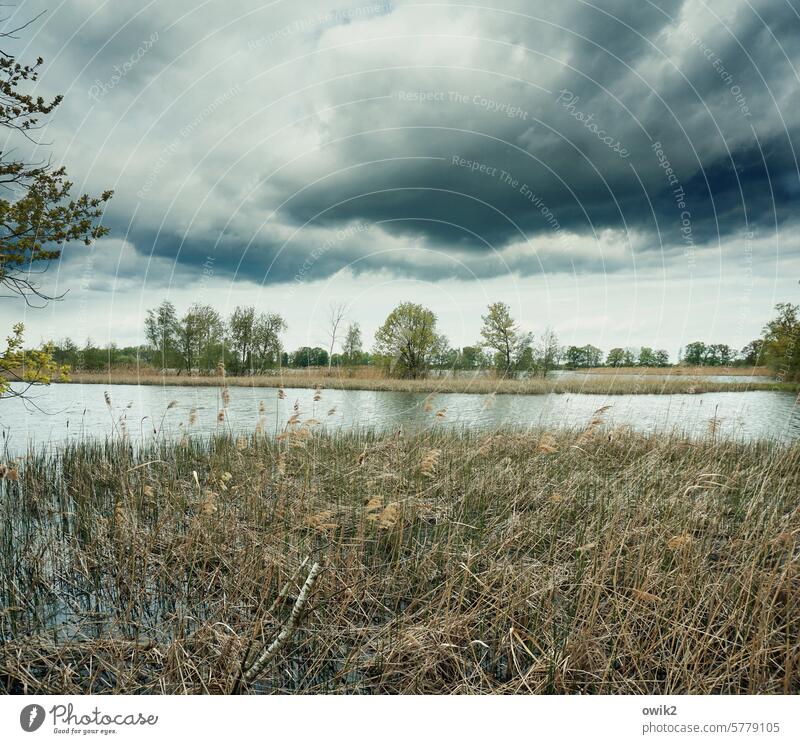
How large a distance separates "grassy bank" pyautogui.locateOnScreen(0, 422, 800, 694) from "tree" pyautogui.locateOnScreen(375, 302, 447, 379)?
22.2 meters

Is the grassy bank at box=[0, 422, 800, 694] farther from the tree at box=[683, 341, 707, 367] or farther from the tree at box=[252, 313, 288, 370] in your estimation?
the tree at box=[252, 313, 288, 370]

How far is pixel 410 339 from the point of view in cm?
2756

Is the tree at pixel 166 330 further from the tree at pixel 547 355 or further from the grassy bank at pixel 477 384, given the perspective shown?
the tree at pixel 547 355

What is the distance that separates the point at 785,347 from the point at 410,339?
65.6 feet

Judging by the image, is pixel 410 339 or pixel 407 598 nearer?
pixel 407 598

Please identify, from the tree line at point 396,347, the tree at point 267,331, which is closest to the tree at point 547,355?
the tree line at point 396,347

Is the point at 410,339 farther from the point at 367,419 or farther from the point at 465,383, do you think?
the point at 367,419

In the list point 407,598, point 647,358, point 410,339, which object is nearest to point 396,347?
point 410,339

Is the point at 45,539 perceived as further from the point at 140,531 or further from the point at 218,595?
the point at 218,595

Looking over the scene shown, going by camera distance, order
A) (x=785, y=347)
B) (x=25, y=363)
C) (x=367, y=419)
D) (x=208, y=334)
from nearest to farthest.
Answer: (x=25, y=363)
(x=367, y=419)
(x=785, y=347)
(x=208, y=334)

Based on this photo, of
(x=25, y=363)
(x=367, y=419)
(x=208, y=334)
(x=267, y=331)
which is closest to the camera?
(x=25, y=363)

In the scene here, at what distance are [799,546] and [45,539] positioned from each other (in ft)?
26.4

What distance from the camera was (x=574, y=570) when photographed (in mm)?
3646
